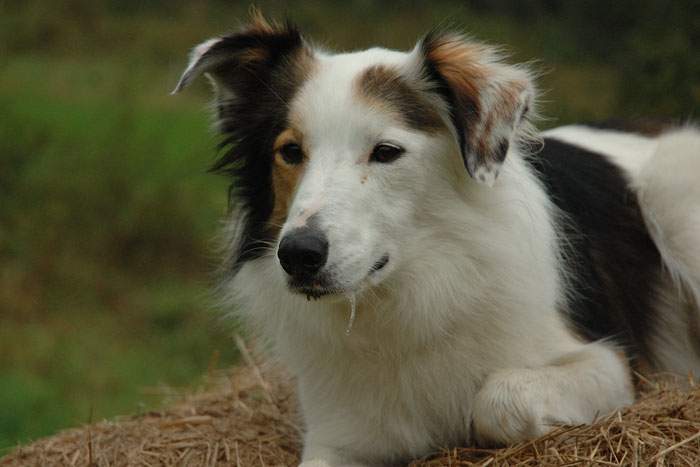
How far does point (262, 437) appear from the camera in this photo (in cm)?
491

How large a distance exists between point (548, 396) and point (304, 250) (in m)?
1.16

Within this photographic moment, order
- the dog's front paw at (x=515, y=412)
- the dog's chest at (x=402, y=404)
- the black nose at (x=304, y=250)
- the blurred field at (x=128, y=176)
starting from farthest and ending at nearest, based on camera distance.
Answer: the blurred field at (x=128, y=176) < the dog's chest at (x=402, y=404) < the dog's front paw at (x=515, y=412) < the black nose at (x=304, y=250)

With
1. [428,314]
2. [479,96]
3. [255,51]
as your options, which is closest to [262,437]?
[428,314]

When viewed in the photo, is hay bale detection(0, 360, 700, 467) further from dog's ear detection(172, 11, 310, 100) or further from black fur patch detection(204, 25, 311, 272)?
dog's ear detection(172, 11, 310, 100)

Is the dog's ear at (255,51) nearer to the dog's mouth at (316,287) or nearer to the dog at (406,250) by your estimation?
the dog at (406,250)

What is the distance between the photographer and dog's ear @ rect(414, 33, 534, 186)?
157 inches

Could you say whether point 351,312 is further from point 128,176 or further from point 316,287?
point 128,176

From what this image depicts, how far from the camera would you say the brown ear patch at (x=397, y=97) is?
406 centimetres

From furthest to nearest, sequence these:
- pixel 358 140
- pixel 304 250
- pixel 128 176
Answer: pixel 128 176, pixel 358 140, pixel 304 250

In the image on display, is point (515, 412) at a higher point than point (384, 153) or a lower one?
lower

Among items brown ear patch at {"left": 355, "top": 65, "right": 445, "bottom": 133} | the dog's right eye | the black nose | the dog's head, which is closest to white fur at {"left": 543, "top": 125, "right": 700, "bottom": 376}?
the dog's head

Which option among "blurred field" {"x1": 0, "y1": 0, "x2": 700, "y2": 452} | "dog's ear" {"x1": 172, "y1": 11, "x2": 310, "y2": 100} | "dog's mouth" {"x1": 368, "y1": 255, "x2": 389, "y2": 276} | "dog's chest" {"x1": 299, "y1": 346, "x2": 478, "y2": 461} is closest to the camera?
"dog's mouth" {"x1": 368, "y1": 255, "x2": 389, "y2": 276}

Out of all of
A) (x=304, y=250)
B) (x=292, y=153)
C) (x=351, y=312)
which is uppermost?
(x=292, y=153)

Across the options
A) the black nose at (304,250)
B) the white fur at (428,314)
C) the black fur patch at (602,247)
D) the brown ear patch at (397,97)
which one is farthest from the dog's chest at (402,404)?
the brown ear patch at (397,97)
